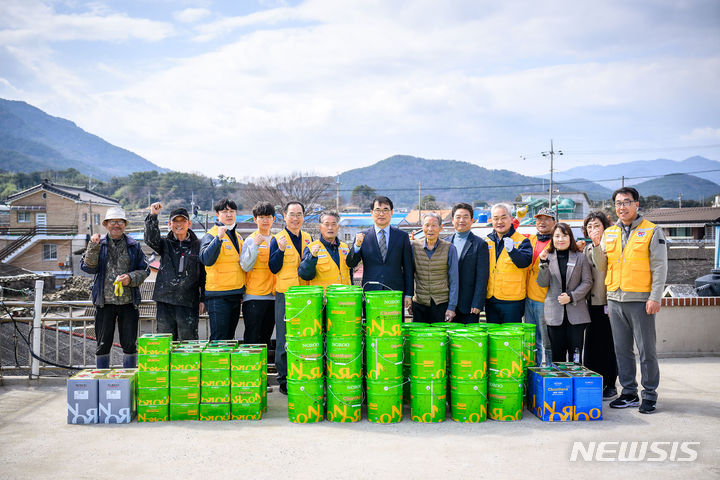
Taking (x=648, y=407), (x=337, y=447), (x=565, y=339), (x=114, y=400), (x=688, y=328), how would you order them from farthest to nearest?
1. (x=688, y=328)
2. (x=565, y=339)
3. (x=648, y=407)
4. (x=114, y=400)
5. (x=337, y=447)

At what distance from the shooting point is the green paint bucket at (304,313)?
4.54 metres

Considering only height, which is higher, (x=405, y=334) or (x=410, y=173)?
(x=410, y=173)

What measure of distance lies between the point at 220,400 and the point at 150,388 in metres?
0.66

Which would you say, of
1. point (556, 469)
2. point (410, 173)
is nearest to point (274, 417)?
point (556, 469)

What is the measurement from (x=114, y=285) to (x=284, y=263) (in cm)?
188

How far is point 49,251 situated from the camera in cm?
4109

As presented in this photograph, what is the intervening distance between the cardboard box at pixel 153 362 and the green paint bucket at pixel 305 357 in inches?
47.7

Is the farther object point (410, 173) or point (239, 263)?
point (410, 173)

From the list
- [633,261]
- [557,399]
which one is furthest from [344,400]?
[633,261]

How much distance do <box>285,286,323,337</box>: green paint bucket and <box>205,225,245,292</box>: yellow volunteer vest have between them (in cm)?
117

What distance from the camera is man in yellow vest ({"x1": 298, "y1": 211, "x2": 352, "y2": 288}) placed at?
524cm

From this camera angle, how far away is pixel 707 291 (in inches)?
341

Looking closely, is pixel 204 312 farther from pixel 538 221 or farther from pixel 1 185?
pixel 1 185

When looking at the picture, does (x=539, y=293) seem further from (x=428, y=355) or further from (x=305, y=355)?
(x=305, y=355)
